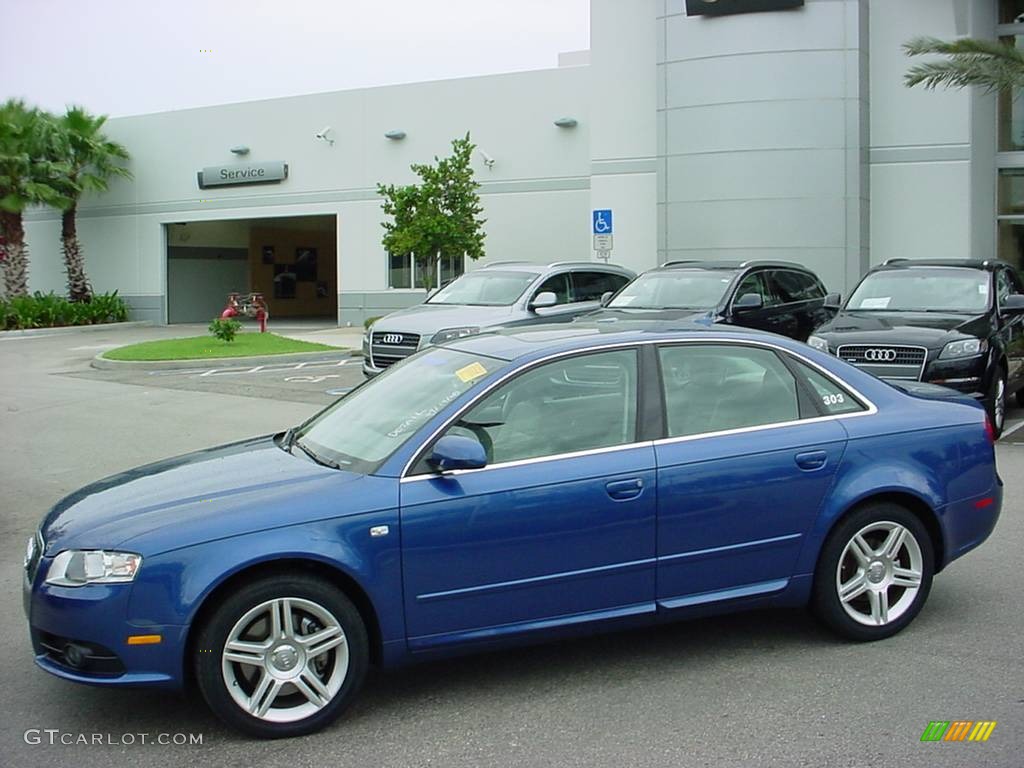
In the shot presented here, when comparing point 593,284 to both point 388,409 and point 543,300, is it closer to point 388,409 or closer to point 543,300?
point 543,300

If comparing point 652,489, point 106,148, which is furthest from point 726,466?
point 106,148

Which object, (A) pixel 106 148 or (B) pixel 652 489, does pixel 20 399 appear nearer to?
(B) pixel 652 489

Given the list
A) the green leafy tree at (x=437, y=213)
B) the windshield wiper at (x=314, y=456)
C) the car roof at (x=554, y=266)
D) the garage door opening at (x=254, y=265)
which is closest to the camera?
the windshield wiper at (x=314, y=456)

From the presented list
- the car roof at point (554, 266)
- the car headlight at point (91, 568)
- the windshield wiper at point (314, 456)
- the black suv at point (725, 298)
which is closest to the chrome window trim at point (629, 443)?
the windshield wiper at point (314, 456)

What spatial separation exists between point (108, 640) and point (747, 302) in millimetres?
10206

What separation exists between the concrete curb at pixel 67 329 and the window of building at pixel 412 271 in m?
9.07

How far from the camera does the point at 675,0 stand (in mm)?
23906

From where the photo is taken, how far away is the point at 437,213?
2506 centimetres

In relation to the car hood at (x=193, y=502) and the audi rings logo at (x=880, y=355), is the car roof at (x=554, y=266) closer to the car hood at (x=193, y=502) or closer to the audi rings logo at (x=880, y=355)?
the audi rings logo at (x=880, y=355)

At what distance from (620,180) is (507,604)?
21823 millimetres

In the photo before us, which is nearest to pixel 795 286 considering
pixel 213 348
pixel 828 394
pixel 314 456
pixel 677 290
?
pixel 677 290

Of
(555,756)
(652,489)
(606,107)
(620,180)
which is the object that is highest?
(606,107)

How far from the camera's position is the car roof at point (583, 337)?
543cm

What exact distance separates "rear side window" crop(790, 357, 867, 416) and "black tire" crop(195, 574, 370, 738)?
2443 millimetres
